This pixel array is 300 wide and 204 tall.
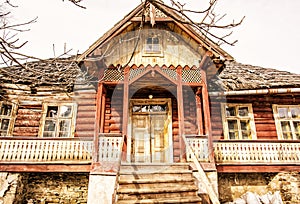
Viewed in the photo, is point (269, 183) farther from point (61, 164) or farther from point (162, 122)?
point (61, 164)

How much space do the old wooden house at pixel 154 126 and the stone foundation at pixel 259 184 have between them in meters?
0.04

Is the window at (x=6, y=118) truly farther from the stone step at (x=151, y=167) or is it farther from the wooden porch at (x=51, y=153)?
the stone step at (x=151, y=167)

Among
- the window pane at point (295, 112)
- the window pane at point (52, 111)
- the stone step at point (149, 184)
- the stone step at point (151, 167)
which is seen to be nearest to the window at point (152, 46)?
the stone step at point (151, 167)

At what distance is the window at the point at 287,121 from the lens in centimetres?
1125

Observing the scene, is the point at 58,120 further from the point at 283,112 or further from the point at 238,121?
the point at 283,112

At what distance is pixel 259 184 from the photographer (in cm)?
938

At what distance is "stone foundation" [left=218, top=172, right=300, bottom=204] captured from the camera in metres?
8.73

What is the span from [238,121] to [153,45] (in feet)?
18.5

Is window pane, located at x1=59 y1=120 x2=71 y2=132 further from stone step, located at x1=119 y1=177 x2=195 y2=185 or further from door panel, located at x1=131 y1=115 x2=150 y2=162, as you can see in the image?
stone step, located at x1=119 y1=177 x2=195 y2=185

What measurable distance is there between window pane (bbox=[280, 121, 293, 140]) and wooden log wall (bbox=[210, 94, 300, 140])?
1.66 ft

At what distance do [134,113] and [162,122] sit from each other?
1454mm

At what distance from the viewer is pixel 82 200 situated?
904 cm

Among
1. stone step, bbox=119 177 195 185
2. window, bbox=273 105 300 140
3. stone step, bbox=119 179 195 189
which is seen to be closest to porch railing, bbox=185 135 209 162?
stone step, bbox=119 177 195 185

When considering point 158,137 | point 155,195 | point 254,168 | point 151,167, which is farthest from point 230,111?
point 155,195
